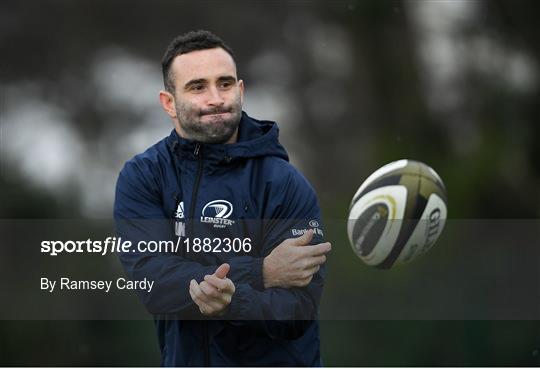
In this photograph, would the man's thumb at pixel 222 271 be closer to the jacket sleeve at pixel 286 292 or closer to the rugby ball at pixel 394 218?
the jacket sleeve at pixel 286 292

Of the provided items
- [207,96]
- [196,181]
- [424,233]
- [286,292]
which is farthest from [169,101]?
[424,233]

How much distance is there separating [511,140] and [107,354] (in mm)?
3496

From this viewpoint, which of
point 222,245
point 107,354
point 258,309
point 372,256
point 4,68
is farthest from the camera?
point 4,68

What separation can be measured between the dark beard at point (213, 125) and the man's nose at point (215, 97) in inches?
0.9

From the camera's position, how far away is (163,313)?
3.34 metres

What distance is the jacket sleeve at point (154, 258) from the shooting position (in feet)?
10.7

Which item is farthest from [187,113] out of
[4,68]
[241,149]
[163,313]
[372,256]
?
[4,68]

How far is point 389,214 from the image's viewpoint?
12.7ft

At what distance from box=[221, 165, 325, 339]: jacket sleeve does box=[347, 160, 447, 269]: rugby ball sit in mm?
539

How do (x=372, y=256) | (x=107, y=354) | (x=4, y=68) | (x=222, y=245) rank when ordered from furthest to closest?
1. (x=4, y=68)
2. (x=107, y=354)
3. (x=372, y=256)
4. (x=222, y=245)

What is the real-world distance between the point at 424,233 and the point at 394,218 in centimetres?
14

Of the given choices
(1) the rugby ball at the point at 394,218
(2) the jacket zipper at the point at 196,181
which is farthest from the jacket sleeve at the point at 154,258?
(1) the rugby ball at the point at 394,218

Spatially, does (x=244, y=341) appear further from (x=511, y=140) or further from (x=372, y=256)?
(x=511, y=140)

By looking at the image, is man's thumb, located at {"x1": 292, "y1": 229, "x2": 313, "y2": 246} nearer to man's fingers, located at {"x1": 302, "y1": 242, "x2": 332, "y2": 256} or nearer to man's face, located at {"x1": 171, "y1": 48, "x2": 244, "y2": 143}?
man's fingers, located at {"x1": 302, "y1": 242, "x2": 332, "y2": 256}
